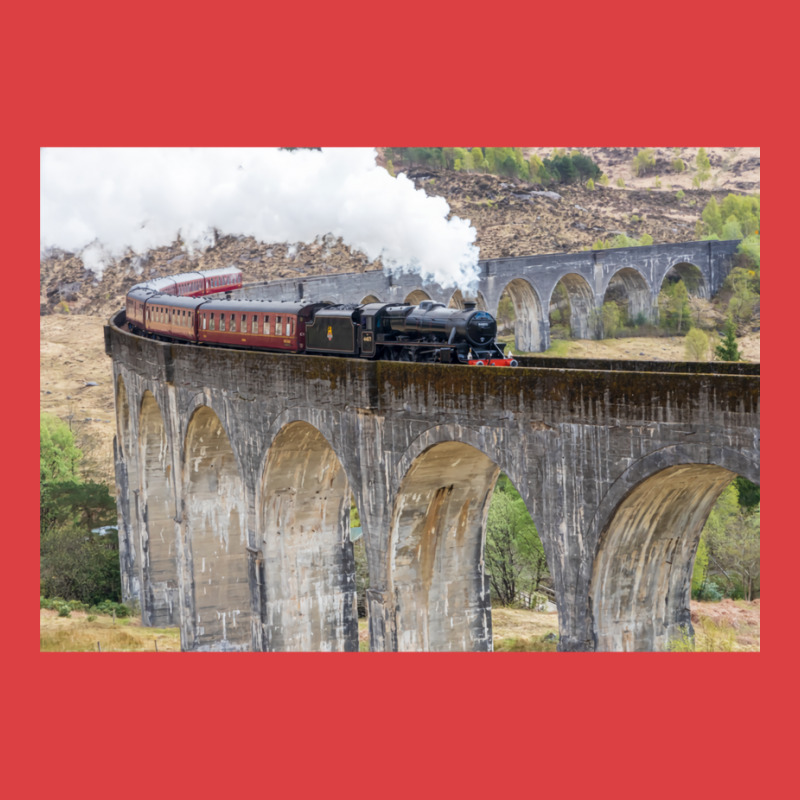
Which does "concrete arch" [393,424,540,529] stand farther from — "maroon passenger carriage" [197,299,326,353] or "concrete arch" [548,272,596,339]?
"concrete arch" [548,272,596,339]

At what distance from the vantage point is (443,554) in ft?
79.6

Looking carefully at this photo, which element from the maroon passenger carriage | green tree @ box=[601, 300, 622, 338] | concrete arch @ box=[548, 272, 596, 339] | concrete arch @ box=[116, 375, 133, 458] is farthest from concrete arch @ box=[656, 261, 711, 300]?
the maroon passenger carriage

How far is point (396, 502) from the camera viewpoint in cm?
2248

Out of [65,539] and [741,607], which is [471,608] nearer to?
[741,607]

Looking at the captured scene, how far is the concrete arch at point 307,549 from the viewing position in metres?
27.7

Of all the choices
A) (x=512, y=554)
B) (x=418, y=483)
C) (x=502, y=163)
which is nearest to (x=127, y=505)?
(x=512, y=554)

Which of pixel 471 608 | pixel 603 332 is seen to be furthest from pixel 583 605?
pixel 603 332

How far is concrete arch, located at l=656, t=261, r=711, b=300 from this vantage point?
91075 mm

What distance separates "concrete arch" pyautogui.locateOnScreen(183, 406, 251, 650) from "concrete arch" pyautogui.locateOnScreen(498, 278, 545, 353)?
48.9 m

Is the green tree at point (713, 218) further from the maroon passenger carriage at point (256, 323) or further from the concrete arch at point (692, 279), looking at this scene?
the maroon passenger carriage at point (256, 323)

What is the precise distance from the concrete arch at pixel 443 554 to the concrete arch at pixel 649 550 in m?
4.95

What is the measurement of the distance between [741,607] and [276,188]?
156ft

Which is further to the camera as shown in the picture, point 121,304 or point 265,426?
point 121,304

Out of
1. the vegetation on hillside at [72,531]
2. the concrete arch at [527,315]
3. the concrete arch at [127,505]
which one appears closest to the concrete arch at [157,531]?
the concrete arch at [127,505]
